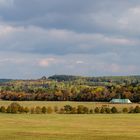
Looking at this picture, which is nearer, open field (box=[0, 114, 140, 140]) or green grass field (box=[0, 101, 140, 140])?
open field (box=[0, 114, 140, 140])

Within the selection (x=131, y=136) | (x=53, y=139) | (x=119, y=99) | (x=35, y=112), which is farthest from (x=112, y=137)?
(x=119, y=99)

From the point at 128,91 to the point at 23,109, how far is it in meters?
78.3

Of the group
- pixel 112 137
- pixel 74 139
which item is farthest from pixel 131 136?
pixel 74 139

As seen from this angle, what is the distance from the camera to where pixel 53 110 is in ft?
432

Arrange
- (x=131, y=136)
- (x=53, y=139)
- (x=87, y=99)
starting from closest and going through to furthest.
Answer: (x=53, y=139) → (x=131, y=136) → (x=87, y=99)

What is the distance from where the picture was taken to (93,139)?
57125mm

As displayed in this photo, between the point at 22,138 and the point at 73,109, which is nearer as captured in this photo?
the point at 22,138

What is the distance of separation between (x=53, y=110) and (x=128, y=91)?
73.0m

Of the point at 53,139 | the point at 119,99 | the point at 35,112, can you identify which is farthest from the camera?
the point at 119,99

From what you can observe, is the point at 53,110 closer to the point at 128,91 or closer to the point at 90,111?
the point at 90,111

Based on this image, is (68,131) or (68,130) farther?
(68,130)

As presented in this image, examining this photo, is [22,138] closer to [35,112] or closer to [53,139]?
[53,139]

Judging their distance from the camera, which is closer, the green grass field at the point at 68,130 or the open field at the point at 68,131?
the open field at the point at 68,131

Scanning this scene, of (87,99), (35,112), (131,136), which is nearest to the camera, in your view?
(131,136)
